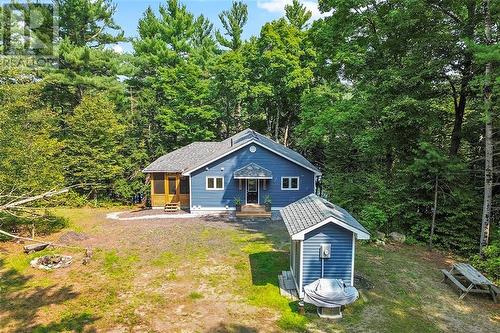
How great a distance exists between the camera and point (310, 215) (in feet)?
35.8

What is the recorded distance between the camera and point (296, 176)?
879 inches

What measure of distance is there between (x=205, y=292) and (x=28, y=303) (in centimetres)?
534

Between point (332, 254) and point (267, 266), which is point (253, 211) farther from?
point (332, 254)

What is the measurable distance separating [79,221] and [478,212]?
21065 millimetres

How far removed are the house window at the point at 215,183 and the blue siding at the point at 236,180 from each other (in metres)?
0.26

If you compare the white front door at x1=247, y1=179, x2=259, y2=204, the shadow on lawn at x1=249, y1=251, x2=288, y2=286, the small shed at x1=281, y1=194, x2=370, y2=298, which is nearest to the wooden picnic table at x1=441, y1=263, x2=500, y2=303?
the small shed at x1=281, y1=194, x2=370, y2=298

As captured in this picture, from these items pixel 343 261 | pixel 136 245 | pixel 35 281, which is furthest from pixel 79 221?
pixel 343 261

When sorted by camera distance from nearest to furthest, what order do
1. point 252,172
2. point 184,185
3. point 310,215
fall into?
point 310,215 < point 252,172 < point 184,185

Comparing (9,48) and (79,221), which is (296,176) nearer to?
(79,221)

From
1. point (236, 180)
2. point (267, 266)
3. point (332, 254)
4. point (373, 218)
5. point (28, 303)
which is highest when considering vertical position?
point (236, 180)

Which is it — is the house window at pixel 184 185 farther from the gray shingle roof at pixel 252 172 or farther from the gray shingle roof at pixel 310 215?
the gray shingle roof at pixel 310 215

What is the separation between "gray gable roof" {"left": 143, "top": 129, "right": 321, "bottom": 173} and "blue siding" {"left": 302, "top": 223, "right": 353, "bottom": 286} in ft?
39.1

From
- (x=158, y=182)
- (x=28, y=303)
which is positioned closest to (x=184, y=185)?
(x=158, y=182)

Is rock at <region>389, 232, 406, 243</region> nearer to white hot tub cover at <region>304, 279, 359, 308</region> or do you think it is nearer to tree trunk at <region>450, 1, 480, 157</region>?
tree trunk at <region>450, 1, 480, 157</region>
